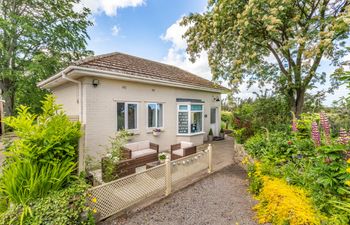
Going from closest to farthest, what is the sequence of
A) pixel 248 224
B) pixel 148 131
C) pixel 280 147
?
1. pixel 248 224
2. pixel 280 147
3. pixel 148 131

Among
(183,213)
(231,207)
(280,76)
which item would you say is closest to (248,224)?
(231,207)

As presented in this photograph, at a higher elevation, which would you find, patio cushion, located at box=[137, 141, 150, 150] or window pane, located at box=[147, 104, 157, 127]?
window pane, located at box=[147, 104, 157, 127]

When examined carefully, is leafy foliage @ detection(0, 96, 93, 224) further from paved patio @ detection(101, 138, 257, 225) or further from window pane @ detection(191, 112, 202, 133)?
window pane @ detection(191, 112, 202, 133)

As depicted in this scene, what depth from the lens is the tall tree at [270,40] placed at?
21.2 ft

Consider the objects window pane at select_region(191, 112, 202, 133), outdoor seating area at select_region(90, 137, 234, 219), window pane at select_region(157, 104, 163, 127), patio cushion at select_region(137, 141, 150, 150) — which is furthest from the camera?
window pane at select_region(191, 112, 202, 133)

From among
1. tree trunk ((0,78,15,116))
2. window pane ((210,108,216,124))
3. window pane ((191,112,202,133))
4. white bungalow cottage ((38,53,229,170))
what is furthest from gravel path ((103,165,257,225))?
tree trunk ((0,78,15,116))

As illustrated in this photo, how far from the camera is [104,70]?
719 centimetres

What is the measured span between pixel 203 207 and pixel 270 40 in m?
8.62

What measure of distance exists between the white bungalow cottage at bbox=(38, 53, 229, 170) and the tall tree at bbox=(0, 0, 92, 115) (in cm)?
525

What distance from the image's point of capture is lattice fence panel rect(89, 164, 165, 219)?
391 cm

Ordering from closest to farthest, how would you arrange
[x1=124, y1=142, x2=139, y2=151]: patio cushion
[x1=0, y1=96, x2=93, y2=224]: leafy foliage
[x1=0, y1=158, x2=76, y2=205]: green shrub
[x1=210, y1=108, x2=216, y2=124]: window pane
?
[x1=0, y1=96, x2=93, y2=224]: leafy foliage
[x1=0, y1=158, x2=76, y2=205]: green shrub
[x1=124, y1=142, x2=139, y2=151]: patio cushion
[x1=210, y1=108, x2=216, y2=124]: window pane

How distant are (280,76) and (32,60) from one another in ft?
61.6

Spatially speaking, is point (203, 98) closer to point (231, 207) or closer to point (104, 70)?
point (104, 70)

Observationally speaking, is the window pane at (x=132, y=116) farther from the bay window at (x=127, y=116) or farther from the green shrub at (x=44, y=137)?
the green shrub at (x=44, y=137)
